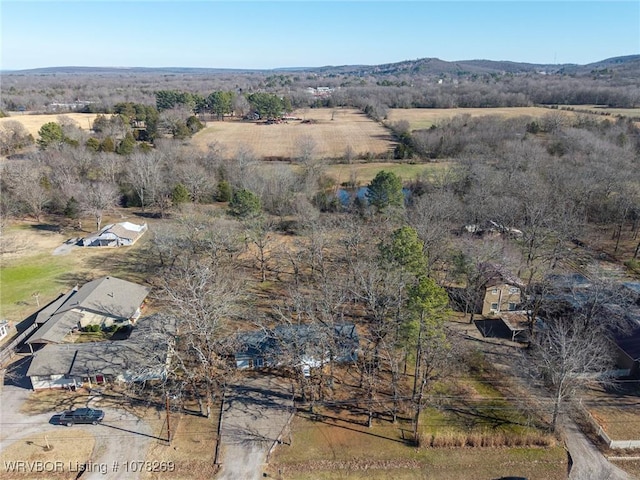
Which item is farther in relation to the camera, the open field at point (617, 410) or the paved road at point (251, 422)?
the open field at point (617, 410)

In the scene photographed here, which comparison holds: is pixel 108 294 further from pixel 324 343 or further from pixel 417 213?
pixel 417 213

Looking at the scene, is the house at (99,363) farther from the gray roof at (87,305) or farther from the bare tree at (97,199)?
the bare tree at (97,199)

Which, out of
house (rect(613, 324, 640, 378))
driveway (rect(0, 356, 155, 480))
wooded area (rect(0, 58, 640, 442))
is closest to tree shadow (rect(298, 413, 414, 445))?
wooded area (rect(0, 58, 640, 442))

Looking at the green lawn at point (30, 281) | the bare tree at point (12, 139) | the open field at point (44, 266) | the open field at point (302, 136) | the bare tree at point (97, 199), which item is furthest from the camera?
the open field at point (302, 136)

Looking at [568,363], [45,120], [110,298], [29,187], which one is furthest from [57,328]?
[45,120]

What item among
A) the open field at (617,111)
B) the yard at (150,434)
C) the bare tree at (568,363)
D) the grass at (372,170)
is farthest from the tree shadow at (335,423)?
the open field at (617,111)

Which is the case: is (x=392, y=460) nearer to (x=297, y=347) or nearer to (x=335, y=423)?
(x=335, y=423)
